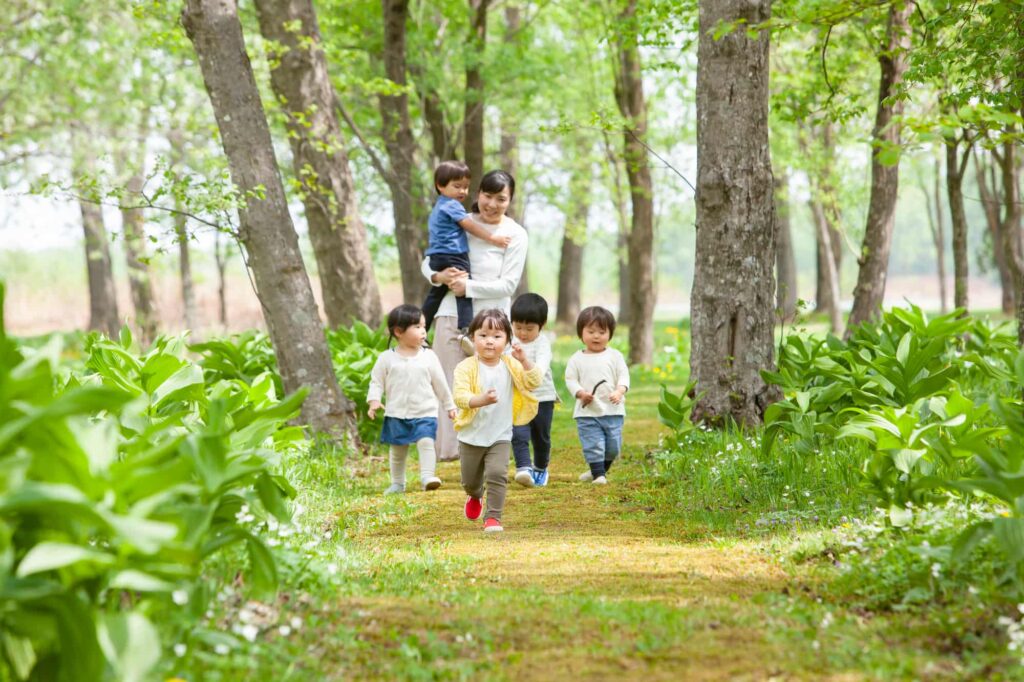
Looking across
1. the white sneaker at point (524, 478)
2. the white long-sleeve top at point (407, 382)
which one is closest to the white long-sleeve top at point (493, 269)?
the white long-sleeve top at point (407, 382)

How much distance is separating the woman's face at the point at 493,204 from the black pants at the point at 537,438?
58.2 inches

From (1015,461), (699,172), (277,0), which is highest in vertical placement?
(277,0)

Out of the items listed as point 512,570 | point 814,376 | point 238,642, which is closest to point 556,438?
point 814,376

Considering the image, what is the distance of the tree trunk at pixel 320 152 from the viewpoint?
11.5 metres

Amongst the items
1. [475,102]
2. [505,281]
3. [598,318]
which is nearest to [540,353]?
[598,318]

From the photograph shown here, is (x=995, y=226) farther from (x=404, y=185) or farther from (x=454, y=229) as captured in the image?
(x=454, y=229)

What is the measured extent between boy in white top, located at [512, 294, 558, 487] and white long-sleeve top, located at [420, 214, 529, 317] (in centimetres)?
17

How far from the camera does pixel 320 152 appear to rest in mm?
11719

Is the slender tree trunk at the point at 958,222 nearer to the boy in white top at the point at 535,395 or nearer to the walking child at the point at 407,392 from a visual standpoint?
the boy in white top at the point at 535,395

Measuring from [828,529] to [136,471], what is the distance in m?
3.61

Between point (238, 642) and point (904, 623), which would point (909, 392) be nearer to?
point (904, 623)

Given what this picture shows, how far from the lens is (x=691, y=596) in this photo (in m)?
4.11

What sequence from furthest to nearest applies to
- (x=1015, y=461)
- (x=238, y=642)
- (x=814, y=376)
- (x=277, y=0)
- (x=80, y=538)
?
(x=277, y=0)
(x=814, y=376)
(x=1015, y=461)
(x=238, y=642)
(x=80, y=538)

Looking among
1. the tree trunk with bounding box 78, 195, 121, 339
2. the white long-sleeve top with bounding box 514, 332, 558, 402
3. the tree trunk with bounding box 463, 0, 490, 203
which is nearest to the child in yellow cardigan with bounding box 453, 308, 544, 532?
the white long-sleeve top with bounding box 514, 332, 558, 402
